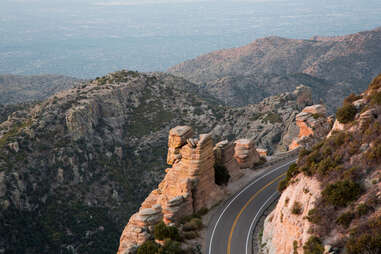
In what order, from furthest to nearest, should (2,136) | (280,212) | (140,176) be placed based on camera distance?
(140,176)
(2,136)
(280,212)

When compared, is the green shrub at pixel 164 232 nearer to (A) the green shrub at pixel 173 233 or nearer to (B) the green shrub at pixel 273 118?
(A) the green shrub at pixel 173 233

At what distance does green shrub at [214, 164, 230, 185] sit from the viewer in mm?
48750

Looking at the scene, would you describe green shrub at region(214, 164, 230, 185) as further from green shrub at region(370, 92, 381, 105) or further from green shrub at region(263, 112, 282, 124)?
green shrub at region(263, 112, 282, 124)

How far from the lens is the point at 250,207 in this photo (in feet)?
144

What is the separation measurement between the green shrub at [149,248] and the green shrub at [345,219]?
15.6 m

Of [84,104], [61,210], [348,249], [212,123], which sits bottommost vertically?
[61,210]

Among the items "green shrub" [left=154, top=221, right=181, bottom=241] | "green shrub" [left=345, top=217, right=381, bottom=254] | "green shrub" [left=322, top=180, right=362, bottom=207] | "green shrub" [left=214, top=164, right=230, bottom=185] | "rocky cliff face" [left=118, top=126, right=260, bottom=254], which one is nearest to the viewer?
"green shrub" [left=345, top=217, right=381, bottom=254]

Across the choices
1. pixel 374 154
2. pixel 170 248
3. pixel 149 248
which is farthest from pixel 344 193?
pixel 149 248

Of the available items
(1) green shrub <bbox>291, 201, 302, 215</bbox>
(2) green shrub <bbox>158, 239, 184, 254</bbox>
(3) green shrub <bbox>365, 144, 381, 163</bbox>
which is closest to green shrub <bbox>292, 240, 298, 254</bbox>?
(1) green shrub <bbox>291, 201, 302, 215</bbox>

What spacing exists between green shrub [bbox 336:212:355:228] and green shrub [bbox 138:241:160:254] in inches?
613

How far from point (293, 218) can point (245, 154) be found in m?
27.3

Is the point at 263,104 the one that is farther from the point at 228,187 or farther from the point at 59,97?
the point at 228,187

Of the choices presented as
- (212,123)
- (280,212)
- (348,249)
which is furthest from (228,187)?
(212,123)

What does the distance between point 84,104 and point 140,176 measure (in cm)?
2539
